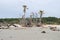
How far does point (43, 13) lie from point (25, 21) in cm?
402

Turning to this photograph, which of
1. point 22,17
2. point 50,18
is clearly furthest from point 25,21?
point 50,18

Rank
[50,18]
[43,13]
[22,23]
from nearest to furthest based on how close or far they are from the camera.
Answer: [22,23]
[43,13]
[50,18]

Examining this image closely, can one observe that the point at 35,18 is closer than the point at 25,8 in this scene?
No

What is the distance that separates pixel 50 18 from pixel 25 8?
86.6ft

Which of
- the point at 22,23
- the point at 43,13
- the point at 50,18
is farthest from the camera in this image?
the point at 50,18

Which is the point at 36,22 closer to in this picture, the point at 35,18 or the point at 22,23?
the point at 35,18

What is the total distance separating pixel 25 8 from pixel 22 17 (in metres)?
1.67

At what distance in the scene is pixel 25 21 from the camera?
42500 mm

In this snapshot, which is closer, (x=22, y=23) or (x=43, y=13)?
(x=22, y=23)

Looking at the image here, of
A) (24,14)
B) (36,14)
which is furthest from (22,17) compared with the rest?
(36,14)

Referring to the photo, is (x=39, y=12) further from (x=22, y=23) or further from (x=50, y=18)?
(x=50, y=18)

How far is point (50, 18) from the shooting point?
225ft

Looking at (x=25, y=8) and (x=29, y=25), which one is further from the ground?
(x=25, y=8)

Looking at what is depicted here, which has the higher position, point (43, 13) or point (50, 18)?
point (43, 13)
